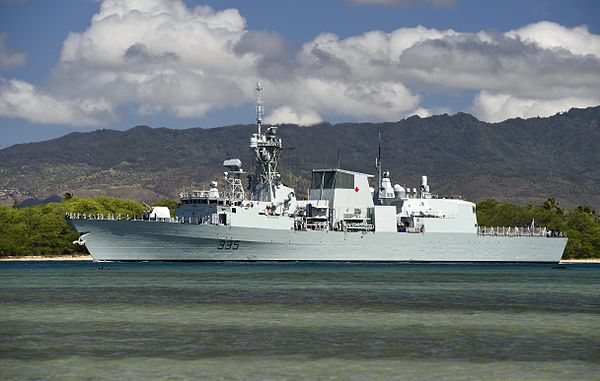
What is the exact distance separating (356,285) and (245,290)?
28.1ft

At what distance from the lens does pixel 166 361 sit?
26781mm

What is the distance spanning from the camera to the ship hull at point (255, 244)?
291 feet

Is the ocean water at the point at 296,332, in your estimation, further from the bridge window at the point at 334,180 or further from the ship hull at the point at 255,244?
the bridge window at the point at 334,180

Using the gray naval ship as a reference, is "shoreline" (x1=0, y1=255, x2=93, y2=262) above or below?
below

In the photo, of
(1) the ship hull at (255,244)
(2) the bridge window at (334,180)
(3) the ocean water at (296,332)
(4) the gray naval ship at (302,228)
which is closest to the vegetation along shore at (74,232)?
(4) the gray naval ship at (302,228)

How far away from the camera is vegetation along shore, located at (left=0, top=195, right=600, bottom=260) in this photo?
126m

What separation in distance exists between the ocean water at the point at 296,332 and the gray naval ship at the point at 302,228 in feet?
96.0

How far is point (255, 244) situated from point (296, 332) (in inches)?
2274

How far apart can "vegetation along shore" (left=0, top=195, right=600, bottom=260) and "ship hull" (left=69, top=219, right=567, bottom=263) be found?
2222cm

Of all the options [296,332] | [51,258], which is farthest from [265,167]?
[296,332]

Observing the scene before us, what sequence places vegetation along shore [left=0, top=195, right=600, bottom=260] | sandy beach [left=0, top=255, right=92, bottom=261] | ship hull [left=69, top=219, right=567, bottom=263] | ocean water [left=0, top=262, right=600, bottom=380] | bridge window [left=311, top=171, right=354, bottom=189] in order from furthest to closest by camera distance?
1. vegetation along shore [left=0, top=195, right=600, bottom=260]
2. sandy beach [left=0, top=255, right=92, bottom=261]
3. bridge window [left=311, top=171, right=354, bottom=189]
4. ship hull [left=69, top=219, right=567, bottom=263]
5. ocean water [left=0, top=262, right=600, bottom=380]

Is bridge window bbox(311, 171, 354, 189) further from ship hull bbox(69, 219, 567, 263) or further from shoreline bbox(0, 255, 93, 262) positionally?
shoreline bbox(0, 255, 93, 262)

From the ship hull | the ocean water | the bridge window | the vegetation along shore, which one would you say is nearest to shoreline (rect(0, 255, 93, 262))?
the vegetation along shore

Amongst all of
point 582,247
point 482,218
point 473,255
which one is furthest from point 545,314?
point 482,218
